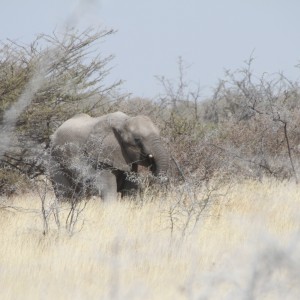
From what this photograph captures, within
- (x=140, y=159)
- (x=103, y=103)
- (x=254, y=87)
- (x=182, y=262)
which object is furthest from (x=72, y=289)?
(x=254, y=87)

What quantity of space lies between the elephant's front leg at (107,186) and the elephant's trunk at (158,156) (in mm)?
611

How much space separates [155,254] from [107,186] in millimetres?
5117

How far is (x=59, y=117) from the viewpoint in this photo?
13.2 meters

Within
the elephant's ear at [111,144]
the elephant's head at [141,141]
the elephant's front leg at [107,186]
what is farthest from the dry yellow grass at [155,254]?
the elephant's head at [141,141]

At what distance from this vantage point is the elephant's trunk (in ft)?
38.2

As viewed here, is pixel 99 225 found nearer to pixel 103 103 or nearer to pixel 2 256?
pixel 2 256

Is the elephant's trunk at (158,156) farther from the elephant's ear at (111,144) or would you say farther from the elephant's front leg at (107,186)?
the elephant's front leg at (107,186)

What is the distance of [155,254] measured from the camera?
639 centimetres

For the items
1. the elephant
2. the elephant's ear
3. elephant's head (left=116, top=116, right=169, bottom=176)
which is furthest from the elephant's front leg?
elephant's head (left=116, top=116, right=169, bottom=176)

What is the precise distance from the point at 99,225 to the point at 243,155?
542 cm

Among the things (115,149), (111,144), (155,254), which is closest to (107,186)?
(115,149)

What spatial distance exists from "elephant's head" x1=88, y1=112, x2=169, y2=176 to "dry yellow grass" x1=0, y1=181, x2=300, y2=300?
1.87 m

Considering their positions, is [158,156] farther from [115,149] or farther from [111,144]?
[111,144]

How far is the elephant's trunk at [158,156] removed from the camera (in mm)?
11633
